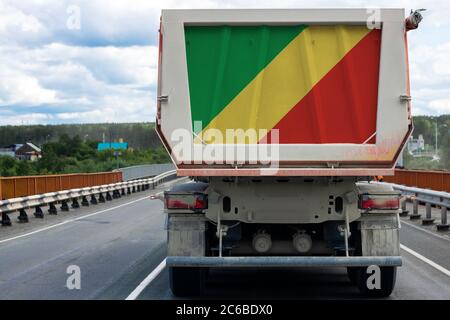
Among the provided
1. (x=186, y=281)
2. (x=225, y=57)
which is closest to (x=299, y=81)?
(x=225, y=57)

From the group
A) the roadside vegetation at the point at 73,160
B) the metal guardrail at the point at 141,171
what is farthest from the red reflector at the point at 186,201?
the roadside vegetation at the point at 73,160

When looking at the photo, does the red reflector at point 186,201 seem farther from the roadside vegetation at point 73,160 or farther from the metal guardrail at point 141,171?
the roadside vegetation at point 73,160

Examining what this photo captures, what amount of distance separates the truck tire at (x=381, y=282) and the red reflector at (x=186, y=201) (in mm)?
2215

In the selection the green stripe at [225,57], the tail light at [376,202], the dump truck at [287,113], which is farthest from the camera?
the tail light at [376,202]

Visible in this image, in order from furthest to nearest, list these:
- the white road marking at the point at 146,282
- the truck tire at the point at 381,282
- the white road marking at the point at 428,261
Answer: the white road marking at the point at 428,261
the white road marking at the point at 146,282
the truck tire at the point at 381,282

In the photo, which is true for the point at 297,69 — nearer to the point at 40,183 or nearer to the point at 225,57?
the point at 225,57

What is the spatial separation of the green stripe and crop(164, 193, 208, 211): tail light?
900mm

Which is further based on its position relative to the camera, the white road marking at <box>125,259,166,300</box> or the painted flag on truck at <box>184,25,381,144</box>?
the white road marking at <box>125,259,166,300</box>

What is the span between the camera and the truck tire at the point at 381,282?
9.46 metres

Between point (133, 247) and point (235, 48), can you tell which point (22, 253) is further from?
point (235, 48)

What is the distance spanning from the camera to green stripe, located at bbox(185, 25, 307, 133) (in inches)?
353

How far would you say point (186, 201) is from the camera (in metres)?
9.16

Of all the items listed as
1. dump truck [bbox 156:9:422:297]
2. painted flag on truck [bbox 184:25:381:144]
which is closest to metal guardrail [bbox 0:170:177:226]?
dump truck [bbox 156:9:422:297]

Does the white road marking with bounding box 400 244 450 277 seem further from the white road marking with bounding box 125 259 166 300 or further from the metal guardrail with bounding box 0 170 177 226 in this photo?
the metal guardrail with bounding box 0 170 177 226
